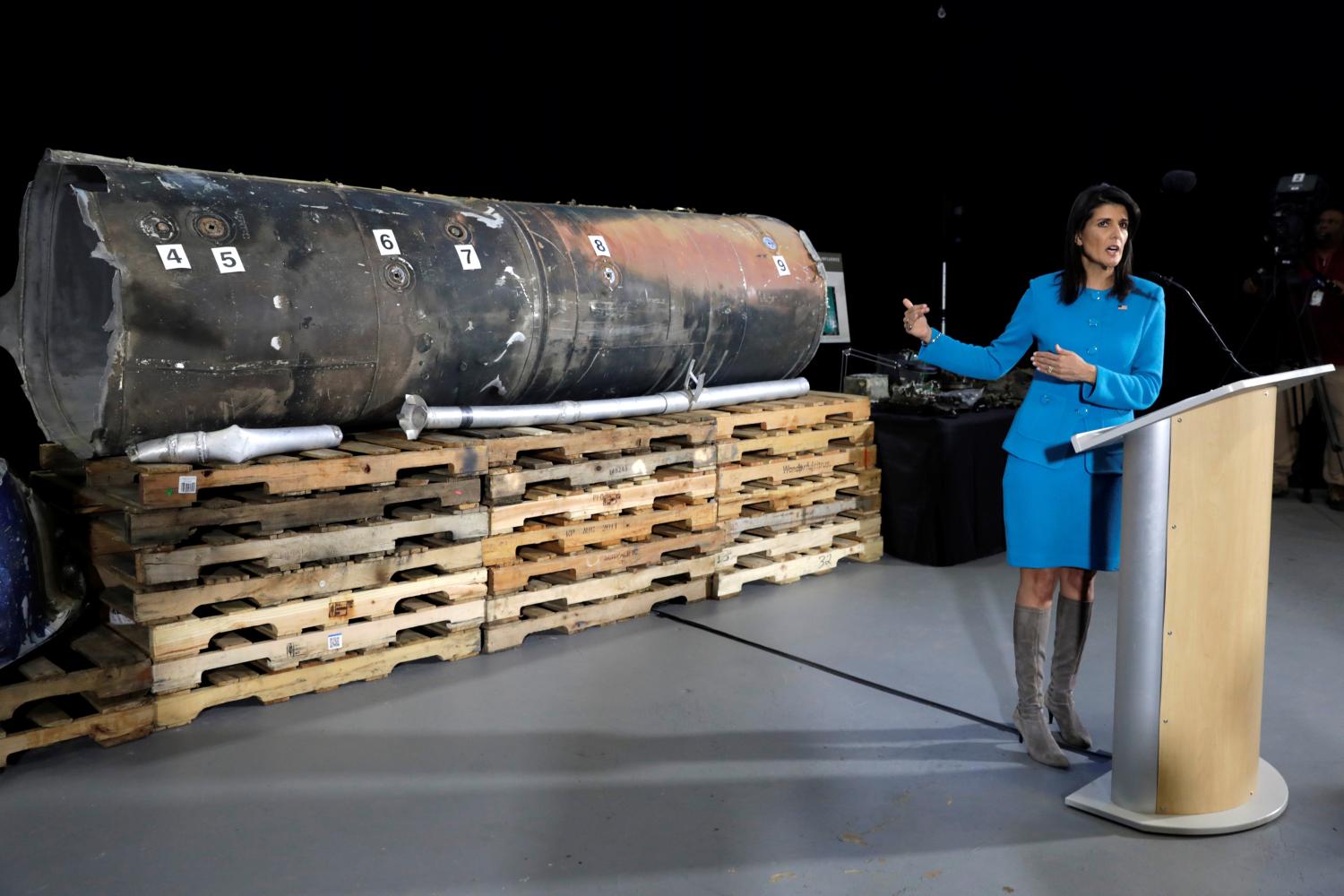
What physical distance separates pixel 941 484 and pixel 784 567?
118 cm

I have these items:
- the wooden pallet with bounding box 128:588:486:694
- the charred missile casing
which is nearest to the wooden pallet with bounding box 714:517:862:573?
the charred missile casing

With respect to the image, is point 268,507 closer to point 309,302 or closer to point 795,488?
point 309,302

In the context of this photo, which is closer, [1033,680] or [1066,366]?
[1066,366]

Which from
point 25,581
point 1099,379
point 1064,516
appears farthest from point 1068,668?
point 25,581

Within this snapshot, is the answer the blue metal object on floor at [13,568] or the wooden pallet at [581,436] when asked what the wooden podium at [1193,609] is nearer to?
the wooden pallet at [581,436]

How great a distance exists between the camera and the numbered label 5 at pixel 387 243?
4.66 meters

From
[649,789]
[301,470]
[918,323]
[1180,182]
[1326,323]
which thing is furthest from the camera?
[1326,323]

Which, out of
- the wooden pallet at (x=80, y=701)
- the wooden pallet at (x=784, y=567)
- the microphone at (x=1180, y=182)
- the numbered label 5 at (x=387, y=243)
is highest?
the microphone at (x=1180, y=182)

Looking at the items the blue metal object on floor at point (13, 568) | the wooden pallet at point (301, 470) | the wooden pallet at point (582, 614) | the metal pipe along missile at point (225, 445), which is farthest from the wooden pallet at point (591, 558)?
the blue metal object on floor at point (13, 568)

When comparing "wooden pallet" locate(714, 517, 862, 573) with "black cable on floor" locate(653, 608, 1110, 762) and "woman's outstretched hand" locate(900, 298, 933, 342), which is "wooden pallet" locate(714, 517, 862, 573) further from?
"woman's outstretched hand" locate(900, 298, 933, 342)

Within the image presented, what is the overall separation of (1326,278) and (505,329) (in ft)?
21.7

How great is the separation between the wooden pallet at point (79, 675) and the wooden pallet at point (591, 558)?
154cm

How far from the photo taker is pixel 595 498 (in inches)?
208

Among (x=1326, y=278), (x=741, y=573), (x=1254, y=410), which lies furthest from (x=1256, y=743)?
(x=1326, y=278)
